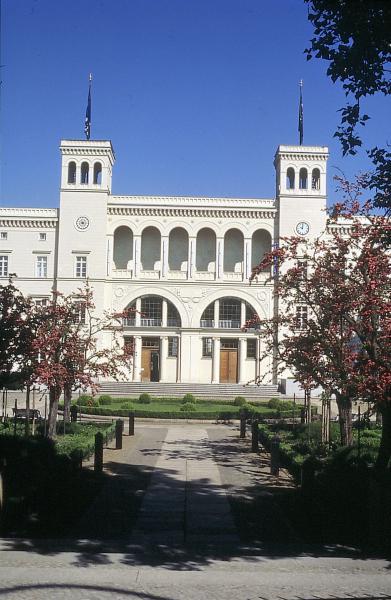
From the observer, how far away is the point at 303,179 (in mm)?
50031

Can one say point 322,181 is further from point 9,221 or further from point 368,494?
point 368,494

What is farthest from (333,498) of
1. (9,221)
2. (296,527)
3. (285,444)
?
(9,221)

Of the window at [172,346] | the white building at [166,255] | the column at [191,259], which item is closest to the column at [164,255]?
the white building at [166,255]

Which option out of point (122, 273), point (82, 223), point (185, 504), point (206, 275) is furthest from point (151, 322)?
point (185, 504)

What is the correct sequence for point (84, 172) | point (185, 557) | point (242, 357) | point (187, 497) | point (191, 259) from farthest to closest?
point (84, 172), point (191, 259), point (242, 357), point (187, 497), point (185, 557)

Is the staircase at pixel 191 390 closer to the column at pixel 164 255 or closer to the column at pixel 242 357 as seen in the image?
the column at pixel 242 357

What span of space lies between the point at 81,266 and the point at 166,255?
656 cm

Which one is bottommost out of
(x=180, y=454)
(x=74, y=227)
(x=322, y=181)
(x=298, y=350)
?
(x=180, y=454)

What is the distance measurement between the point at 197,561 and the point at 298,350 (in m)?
9.74

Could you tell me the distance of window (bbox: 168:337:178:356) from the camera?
49094mm

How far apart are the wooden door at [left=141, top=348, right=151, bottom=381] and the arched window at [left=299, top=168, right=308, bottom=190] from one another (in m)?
17.6

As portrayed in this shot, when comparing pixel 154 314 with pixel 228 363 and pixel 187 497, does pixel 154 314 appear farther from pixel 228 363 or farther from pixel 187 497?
pixel 187 497

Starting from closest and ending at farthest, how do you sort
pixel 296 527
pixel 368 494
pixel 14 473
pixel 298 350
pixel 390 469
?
pixel 368 494
pixel 296 527
pixel 390 469
pixel 14 473
pixel 298 350

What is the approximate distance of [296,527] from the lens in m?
11.1
